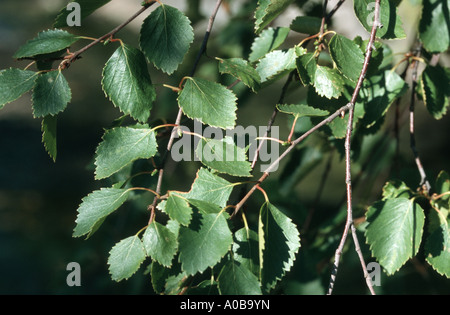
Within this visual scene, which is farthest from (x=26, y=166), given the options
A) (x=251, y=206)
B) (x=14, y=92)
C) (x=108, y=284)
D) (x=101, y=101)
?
(x=14, y=92)

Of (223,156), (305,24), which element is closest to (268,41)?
(305,24)

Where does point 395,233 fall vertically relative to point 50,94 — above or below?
below

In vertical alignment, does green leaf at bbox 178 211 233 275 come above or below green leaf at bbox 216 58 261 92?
below

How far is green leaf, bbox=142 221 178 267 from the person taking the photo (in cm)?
82

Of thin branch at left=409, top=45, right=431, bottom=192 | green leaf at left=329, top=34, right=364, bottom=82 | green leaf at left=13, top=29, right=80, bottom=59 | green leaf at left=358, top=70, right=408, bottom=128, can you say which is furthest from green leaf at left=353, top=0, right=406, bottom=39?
green leaf at left=13, top=29, right=80, bottom=59

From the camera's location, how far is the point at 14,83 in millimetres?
878

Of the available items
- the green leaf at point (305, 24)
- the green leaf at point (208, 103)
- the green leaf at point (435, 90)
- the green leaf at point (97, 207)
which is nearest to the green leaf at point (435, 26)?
the green leaf at point (435, 90)

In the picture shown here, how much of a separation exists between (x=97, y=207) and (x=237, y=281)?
0.25 meters

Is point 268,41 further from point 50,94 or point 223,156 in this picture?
point 50,94

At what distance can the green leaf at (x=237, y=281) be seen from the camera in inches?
33.0

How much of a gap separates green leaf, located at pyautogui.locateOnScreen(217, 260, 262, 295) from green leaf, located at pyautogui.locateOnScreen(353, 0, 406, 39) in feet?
1.54

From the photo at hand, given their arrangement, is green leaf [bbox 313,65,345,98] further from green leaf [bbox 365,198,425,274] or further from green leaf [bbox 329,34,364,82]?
green leaf [bbox 365,198,425,274]

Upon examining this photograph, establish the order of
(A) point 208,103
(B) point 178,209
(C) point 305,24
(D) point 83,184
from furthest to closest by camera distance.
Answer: (D) point 83,184, (C) point 305,24, (A) point 208,103, (B) point 178,209

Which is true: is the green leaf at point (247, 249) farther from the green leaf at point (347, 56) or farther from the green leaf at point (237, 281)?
the green leaf at point (347, 56)
